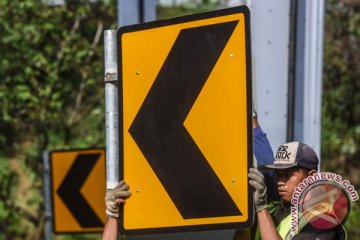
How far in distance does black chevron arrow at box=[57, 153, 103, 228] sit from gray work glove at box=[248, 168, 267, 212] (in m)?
4.45

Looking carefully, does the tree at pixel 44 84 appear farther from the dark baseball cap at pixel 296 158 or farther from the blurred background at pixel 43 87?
the dark baseball cap at pixel 296 158

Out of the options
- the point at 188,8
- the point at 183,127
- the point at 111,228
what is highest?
the point at 188,8

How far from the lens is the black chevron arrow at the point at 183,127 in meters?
3.78

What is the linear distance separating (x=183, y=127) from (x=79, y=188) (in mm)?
4565

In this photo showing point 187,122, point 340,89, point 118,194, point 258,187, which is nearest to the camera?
point 258,187

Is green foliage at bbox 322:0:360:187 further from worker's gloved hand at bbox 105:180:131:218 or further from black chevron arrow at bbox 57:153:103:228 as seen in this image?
worker's gloved hand at bbox 105:180:131:218

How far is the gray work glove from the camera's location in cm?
366

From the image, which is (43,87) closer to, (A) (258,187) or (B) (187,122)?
(B) (187,122)

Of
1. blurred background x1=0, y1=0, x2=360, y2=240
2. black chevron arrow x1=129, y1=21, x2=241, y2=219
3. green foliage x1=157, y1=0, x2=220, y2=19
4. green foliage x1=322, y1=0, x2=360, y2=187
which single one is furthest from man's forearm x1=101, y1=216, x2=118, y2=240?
green foliage x1=322, y1=0, x2=360, y2=187

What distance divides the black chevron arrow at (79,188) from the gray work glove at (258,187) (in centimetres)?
445

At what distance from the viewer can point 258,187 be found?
3699mm

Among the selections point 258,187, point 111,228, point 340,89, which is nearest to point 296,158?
point 258,187

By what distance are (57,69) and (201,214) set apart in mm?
9268

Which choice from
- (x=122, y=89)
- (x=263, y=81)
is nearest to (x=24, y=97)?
(x=263, y=81)
